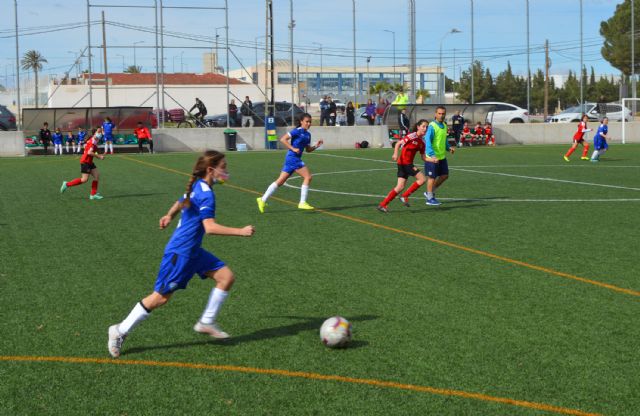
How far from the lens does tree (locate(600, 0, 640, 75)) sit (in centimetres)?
7350

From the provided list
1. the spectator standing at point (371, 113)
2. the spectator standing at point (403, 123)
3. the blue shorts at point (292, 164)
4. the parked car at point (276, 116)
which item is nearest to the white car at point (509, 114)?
the spectator standing at point (371, 113)

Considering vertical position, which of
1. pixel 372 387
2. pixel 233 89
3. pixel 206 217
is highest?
pixel 233 89

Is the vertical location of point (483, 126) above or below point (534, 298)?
above

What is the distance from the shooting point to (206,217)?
267 inches

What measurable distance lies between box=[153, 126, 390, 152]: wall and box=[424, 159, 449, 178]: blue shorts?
24849 mm

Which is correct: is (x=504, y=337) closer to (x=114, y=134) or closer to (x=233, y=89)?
(x=114, y=134)

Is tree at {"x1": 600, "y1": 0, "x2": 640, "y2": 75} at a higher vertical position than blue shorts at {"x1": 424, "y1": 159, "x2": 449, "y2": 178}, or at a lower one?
higher

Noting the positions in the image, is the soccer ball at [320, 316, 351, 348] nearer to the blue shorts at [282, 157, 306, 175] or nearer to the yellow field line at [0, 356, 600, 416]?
the yellow field line at [0, 356, 600, 416]

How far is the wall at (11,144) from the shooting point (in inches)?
1566

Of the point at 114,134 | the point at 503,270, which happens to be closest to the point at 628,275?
the point at 503,270

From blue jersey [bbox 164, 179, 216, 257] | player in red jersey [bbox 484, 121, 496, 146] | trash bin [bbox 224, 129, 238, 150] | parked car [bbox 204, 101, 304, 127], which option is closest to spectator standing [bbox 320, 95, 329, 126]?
parked car [bbox 204, 101, 304, 127]

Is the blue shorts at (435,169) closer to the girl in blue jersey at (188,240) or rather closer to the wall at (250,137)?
the girl in blue jersey at (188,240)

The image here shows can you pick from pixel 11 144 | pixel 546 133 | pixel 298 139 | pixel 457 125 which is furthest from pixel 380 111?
pixel 298 139

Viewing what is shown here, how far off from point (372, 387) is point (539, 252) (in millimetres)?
6036
